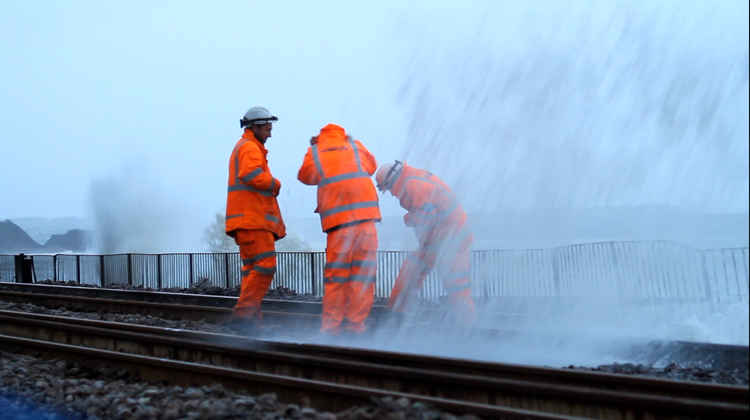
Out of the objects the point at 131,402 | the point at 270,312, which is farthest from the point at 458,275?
the point at 131,402

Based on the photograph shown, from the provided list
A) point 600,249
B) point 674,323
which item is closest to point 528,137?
point 674,323

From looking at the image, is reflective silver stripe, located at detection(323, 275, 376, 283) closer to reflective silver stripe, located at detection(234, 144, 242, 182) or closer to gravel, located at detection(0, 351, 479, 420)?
reflective silver stripe, located at detection(234, 144, 242, 182)

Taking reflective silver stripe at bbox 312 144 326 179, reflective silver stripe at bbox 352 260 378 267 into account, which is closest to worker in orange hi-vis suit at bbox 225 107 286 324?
reflective silver stripe at bbox 312 144 326 179

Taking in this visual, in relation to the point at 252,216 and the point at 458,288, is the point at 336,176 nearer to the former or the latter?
the point at 252,216

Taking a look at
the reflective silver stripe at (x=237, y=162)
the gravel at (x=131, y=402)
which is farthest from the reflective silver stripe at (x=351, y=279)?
the gravel at (x=131, y=402)

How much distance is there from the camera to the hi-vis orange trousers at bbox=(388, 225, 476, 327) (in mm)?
7070

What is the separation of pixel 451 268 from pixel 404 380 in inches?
92.7

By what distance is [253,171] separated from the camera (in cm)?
708

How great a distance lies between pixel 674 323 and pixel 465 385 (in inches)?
162

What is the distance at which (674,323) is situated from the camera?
7.68 m

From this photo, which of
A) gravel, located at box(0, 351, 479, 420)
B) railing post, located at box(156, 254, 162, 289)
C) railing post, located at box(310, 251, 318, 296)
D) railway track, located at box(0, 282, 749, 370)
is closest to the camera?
gravel, located at box(0, 351, 479, 420)

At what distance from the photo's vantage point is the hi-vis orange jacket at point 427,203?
7.11m

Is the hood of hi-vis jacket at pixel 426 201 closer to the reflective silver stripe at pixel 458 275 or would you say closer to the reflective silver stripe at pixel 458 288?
the reflective silver stripe at pixel 458 275

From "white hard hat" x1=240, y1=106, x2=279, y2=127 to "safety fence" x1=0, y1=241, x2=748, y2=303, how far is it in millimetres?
4668
